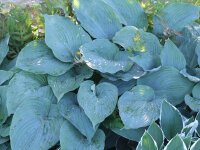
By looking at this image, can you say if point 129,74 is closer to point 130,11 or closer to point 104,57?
point 104,57

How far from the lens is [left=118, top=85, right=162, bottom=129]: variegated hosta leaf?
1.36m

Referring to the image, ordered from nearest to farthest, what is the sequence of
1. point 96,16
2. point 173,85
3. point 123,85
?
point 173,85 < point 123,85 < point 96,16

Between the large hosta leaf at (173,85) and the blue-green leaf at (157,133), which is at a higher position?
the large hosta leaf at (173,85)

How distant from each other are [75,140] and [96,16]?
2.91ft

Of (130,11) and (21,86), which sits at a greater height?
(130,11)

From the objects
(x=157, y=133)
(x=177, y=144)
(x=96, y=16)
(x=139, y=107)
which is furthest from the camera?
(x=96, y=16)

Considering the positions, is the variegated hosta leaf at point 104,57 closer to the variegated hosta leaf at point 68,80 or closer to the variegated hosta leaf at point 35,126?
the variegated hosta leaf at point 68,80

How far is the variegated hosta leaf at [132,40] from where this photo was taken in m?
1.70

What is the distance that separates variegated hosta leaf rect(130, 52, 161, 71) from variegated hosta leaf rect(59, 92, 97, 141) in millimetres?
453

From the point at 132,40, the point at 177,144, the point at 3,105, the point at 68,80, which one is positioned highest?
the point at 132,40

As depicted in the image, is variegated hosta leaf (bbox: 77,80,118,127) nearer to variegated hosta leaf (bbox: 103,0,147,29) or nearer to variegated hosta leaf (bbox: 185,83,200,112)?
variegated hosta leaf (bbox: 185,83,200,112)

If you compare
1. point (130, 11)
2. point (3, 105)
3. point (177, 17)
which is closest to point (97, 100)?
point (3, 105)

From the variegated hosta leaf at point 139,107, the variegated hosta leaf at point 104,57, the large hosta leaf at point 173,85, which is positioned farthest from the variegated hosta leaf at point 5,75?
the large hosta leaf at point 173,85

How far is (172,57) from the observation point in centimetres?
161
